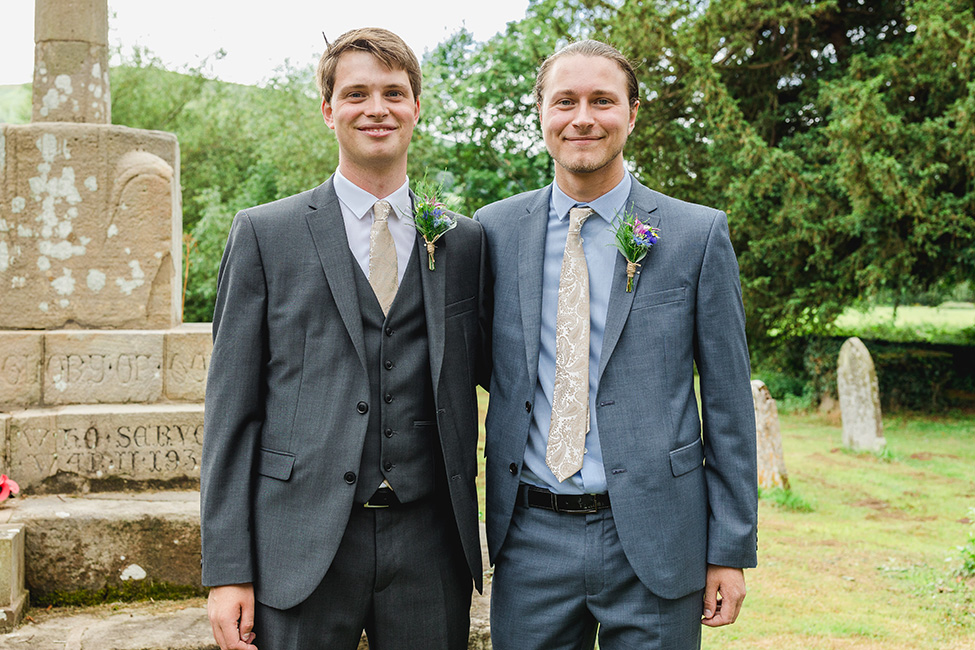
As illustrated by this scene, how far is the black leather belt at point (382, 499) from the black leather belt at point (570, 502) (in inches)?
16.3

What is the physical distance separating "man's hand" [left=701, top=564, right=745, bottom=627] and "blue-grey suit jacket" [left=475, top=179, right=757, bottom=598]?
0.14ft

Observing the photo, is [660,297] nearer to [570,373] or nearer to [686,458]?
[570,373]

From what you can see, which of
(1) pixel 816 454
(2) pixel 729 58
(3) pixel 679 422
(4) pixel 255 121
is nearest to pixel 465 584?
(3) pixel 679 422

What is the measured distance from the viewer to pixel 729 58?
44.4 ft

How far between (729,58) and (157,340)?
1164cm

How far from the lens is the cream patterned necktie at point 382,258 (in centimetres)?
236

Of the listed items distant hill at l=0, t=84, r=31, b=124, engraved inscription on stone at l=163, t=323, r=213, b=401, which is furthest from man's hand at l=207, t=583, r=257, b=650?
distant hill at l=0, t=84, r=31, b=124

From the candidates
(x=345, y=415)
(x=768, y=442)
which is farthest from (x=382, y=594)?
(x=768, y=442)

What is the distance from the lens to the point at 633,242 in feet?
7.75

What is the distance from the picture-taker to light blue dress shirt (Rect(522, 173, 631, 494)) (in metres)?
2.36

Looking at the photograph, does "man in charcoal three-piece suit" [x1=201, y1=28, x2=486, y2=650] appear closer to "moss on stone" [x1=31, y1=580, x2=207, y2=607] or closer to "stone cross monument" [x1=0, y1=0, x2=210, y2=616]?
"moss on stone" [x1=31, y1=580, x2=207, y2=607]

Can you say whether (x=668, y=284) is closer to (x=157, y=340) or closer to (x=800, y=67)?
(x=157, y=340)

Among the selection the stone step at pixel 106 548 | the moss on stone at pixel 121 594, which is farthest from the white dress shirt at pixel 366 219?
the moss on stone at pixel 121 594

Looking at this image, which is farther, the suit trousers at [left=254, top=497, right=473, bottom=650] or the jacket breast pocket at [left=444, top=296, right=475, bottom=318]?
the jacket breast pocket at [left=444, top=296, right=475, bottom=318]
